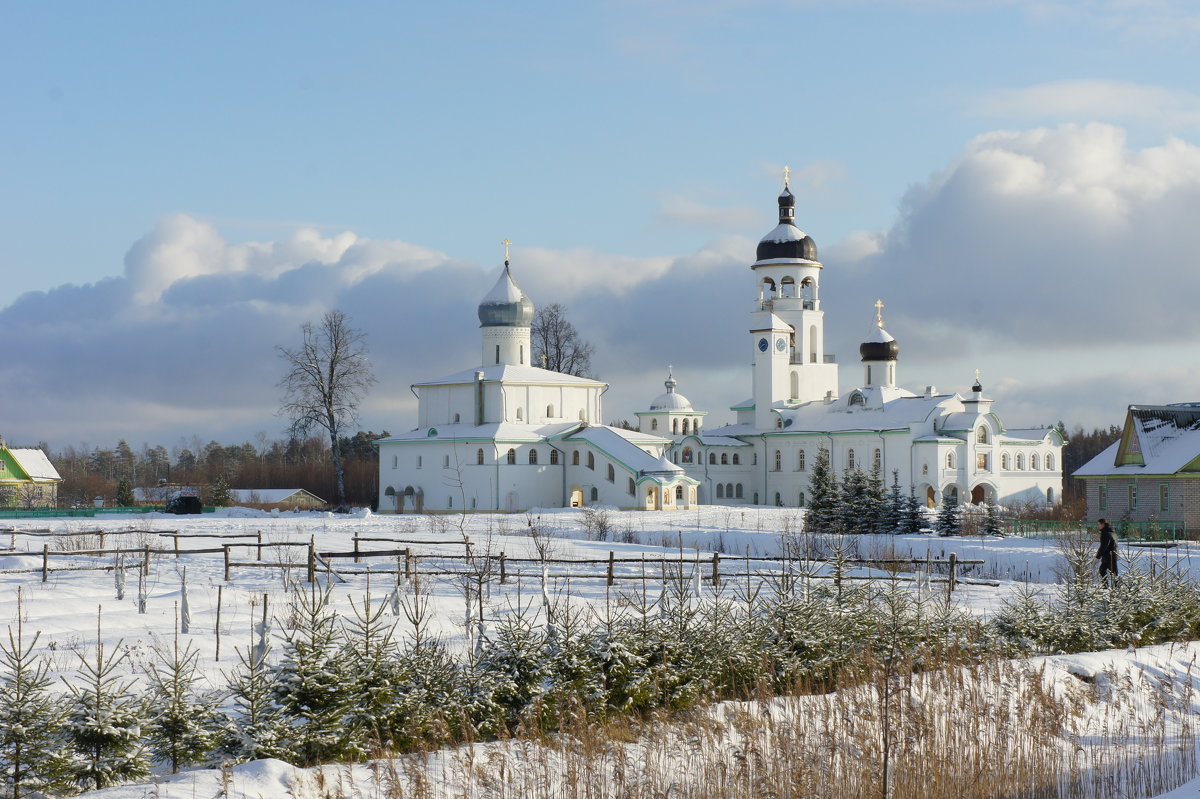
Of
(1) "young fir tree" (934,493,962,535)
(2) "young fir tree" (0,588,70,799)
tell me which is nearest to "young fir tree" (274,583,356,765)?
(2) "young fir tree" (0,588,70,799)

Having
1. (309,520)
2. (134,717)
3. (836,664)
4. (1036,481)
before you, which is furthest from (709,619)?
(1036,481)

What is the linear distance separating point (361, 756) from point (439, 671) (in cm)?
108

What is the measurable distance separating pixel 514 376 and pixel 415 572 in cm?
4017

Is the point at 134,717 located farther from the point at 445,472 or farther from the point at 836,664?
the point at 445,472

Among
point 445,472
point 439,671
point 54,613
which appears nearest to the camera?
point 439,671

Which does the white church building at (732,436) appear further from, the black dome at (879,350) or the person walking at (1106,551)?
the person walking at (1106,551)

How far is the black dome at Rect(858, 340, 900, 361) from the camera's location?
64688 millimetres

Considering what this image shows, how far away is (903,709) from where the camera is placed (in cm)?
1010

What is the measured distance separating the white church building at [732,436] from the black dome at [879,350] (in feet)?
0.23

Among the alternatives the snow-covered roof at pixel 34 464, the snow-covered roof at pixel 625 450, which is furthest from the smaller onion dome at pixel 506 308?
the snow-covered roof at pixel 34 464

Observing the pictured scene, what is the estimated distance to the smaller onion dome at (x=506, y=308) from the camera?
192 feet

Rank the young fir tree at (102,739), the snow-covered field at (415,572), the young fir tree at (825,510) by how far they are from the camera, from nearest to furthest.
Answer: the young fir tree at (102,739) → the snow-covered field at (415,572) → the young fir tree at (825,510)

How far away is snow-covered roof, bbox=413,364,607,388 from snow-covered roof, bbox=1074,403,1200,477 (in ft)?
83.3

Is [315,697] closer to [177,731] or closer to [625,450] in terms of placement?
[177,731]
